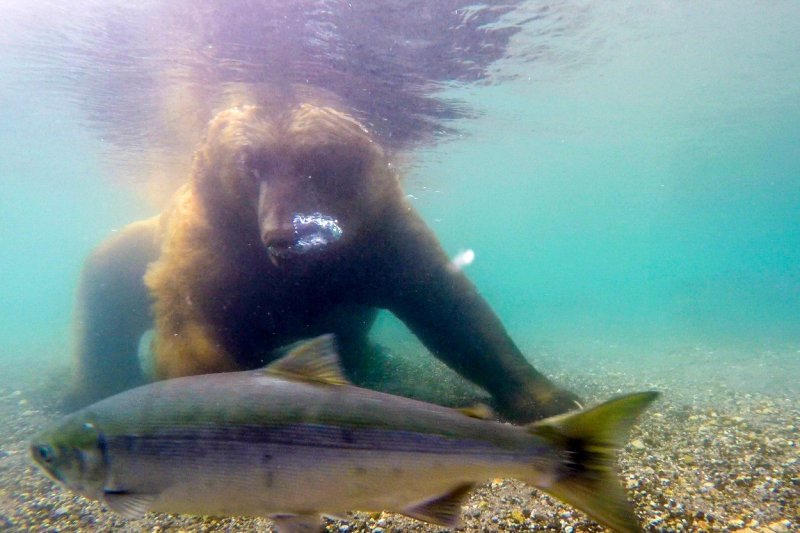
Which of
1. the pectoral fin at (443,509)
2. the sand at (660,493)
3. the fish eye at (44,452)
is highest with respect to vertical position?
the fish eye at (44,452)

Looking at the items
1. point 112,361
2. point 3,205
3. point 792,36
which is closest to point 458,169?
point 792,36

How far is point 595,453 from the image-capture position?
1.51m

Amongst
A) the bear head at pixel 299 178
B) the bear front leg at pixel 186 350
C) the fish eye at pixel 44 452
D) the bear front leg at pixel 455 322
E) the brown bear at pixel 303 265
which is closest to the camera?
the fish eye at pixel 44 452

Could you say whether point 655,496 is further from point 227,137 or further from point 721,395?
point 721,395

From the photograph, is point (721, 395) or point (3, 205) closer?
point (721, 395)

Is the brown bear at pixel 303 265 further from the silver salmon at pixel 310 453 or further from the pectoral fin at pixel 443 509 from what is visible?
the pectoral fin at pixel 443 509

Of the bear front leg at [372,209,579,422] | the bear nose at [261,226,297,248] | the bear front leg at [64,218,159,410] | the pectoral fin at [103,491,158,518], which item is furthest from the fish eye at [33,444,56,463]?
the bear front leg at [64,218,159,410]

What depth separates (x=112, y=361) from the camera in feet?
23.8

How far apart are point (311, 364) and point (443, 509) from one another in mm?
625

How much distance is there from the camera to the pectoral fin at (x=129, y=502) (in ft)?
4.70

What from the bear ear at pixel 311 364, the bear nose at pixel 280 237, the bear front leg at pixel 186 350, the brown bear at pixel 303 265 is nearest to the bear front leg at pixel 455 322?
the brown bear at pixel 303 265

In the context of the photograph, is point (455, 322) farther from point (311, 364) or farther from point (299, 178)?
point (311, 364)

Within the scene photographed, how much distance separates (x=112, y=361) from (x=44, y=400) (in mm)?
1956

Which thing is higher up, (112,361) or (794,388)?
(112,361)
